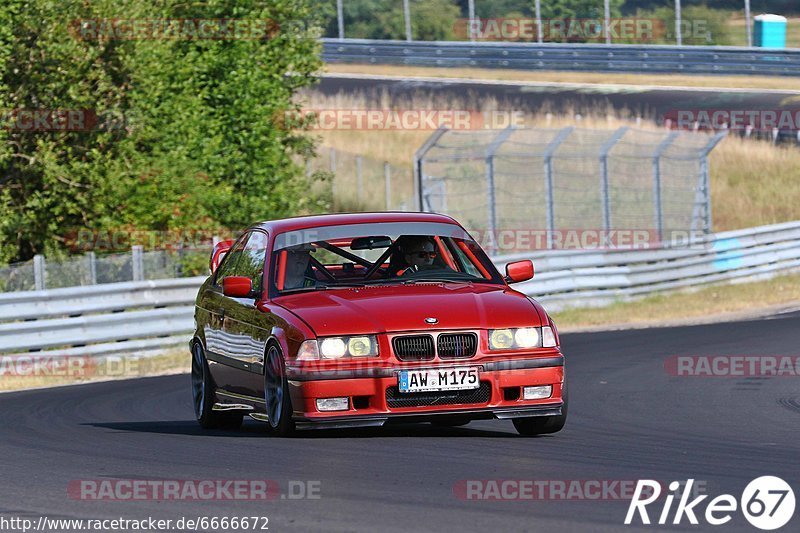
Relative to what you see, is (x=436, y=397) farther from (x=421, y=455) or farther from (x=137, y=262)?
(x=137, y=262)

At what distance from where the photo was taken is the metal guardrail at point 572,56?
49688 millimetres

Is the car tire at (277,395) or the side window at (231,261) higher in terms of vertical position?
the side window at (231,261)

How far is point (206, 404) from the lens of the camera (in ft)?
38.0

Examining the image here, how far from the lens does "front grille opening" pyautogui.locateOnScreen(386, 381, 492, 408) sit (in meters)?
9.38

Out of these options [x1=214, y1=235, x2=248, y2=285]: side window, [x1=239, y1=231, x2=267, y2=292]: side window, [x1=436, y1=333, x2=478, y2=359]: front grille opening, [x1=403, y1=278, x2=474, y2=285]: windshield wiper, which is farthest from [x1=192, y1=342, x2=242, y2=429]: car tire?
[x1=436, y1=333, x2=478, y2=359]: front grille opening

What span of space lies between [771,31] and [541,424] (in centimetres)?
4616

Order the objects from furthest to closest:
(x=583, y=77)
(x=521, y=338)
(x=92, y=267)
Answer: (x=583, y=77)
(x=92, y=267)
(x=521, y=338)

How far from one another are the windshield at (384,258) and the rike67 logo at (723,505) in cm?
336

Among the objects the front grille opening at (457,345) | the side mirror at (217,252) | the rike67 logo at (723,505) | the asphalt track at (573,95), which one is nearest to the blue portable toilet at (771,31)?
the asphalt track at (573,95)

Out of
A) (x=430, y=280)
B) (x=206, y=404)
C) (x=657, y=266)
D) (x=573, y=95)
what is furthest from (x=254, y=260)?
(x=573, y=95)

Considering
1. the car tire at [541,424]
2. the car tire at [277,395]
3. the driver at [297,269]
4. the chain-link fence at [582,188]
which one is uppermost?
the driver at [297,269]

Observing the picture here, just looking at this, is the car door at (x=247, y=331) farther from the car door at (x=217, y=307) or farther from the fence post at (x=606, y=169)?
the fence post at (x=606, y=169)

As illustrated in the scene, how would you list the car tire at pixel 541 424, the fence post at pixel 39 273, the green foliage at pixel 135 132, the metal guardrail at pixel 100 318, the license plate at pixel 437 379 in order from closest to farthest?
the license plate at pixel 437 379
the car tire at pixel 541 424
the metal guardrail at pixel 100 318
the fence post at pixel 39 273
the green foliage at pixel 135 132

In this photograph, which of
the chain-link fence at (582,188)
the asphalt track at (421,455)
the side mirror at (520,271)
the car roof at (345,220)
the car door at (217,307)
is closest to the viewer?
the asphalt track at (421,455)
